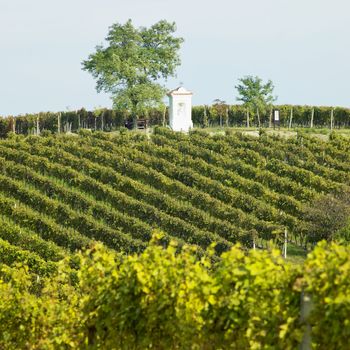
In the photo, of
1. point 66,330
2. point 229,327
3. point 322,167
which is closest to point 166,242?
point 322,167

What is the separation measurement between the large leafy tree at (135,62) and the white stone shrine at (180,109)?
255cm

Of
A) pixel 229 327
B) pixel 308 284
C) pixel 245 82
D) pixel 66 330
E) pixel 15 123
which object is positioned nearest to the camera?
pixel 308 284

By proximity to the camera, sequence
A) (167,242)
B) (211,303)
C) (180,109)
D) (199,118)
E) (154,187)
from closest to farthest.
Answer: (211,303) → (167,242) → (154,187) → (180,109) → (199,118)

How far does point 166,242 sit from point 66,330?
2457 centimetres

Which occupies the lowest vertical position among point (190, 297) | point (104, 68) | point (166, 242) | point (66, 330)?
point (166, 242)

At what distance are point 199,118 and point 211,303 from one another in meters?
57.1

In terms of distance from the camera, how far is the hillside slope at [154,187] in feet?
120

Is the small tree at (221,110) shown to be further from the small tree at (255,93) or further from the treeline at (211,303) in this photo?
the treeline at (211,303)

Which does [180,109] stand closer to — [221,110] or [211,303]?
[221,110]

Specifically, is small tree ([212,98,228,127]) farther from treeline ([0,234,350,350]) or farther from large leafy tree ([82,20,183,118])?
treeline ([0,234,350,350])

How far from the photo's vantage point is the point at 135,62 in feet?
210

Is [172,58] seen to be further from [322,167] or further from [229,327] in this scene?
[229,327]

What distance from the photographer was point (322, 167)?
46281mm

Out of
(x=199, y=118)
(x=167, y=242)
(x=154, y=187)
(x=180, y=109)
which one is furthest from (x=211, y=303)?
(x=199, y=118)
